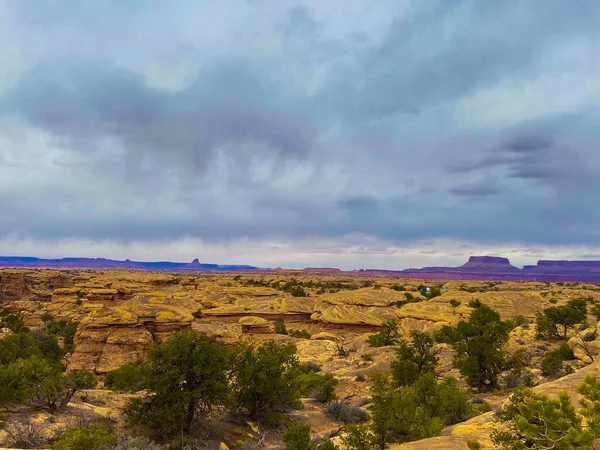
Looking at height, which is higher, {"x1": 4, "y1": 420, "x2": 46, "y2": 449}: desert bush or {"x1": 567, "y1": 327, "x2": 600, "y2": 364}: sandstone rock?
{"x1": 4, "y1": 420, "x2": 46, "y2": 449}: desert bush

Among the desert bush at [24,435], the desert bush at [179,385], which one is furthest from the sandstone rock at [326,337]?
the desert bush at [24,435]

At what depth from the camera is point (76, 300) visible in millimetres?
55406

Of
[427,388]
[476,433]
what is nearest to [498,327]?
[427,388]

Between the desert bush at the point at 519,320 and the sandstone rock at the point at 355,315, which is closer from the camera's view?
the desert bush at the point at 519,320

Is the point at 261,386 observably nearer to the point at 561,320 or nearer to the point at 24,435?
the point at 24,435

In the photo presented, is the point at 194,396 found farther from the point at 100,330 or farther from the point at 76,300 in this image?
the point at 76,300

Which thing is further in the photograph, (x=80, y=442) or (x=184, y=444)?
(x=184, y=444)

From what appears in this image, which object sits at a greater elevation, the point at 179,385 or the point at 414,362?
the point at 179,385

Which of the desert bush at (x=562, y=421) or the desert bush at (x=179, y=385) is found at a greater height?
the desert bush at (x=562, y=421)

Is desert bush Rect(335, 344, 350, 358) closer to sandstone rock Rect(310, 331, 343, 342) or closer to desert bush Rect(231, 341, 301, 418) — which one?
sandstone rock Rect(310, 331, 343, 342)

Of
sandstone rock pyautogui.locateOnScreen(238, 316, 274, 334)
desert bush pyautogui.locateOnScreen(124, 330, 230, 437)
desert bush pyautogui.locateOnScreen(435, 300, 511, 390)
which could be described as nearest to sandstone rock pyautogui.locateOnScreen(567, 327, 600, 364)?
desert bush pyautogui.locateOnScreen(435, 300, 511, 390)

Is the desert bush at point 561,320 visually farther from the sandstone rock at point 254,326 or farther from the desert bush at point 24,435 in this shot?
the desert bush at point 24,435

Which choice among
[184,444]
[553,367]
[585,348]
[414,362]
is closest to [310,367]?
[414,362]

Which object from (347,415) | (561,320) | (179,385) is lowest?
(347,415)
